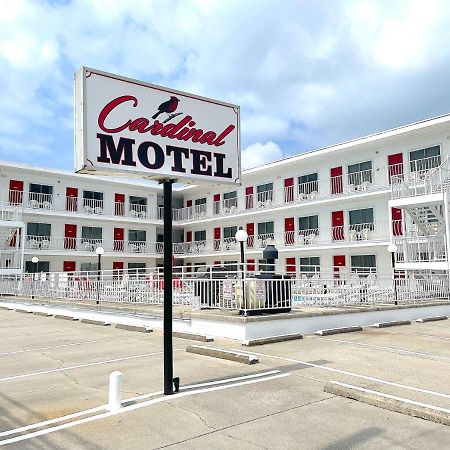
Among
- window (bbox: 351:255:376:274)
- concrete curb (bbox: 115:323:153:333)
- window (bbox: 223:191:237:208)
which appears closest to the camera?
concrete curb (bbox: 115:323:153:333)

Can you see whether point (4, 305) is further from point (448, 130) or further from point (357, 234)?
point (448, 130)

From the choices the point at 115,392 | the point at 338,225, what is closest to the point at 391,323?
the point at 115,392

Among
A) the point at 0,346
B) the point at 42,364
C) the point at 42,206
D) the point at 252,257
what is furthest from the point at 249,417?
the point at 42,206

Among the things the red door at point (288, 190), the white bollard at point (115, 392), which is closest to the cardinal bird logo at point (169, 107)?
the white bollard at point (115, 392)

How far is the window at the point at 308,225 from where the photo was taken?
30.4 metres

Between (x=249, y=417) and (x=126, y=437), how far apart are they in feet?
4.60

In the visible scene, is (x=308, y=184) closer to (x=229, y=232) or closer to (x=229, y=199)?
(x=229, y=199)

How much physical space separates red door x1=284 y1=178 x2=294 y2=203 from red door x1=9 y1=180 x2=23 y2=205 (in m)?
19.4

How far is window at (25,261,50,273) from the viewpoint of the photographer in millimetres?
33125

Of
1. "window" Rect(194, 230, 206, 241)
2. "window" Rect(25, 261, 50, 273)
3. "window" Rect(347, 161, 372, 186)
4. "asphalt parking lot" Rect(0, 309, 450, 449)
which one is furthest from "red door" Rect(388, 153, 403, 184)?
"window" Rect(25, 261, 50, 273)

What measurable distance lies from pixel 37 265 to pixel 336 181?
74.0ft

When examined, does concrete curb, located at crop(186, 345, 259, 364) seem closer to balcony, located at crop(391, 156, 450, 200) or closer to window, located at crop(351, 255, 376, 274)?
balcony, located at crop(391, 156, 450, 200)

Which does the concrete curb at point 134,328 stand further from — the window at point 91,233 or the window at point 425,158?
the window at point 91,233

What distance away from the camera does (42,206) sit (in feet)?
113
